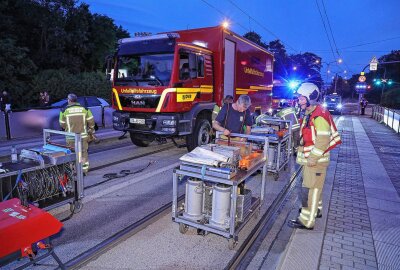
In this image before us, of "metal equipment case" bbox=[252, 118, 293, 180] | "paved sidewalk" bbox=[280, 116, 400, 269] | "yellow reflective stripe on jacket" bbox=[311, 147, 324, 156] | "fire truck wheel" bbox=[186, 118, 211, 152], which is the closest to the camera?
"paved sidewalk" bbox=[280, 116, 400, 269]

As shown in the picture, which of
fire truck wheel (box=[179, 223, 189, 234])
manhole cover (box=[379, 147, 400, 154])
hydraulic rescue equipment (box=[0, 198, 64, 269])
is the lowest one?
fire truck wheel (box=[179, 223, 189, 234])

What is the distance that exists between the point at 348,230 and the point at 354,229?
4.9 inches

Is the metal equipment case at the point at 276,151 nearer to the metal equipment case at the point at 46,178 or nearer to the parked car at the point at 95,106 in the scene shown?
the metal equipment case at the point at 46,178

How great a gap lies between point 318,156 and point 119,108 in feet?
20.2

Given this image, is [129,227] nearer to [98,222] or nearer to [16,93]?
[98,222]

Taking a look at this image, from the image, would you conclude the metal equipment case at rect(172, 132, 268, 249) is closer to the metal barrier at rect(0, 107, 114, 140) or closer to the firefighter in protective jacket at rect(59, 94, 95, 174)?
the firefighter in protective jacket at rect(59, 94, 95, 174)

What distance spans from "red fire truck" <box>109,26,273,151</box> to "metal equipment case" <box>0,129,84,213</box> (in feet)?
11.2

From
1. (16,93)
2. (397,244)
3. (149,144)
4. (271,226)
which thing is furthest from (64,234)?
(16,93)

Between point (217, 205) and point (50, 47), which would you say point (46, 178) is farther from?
point (50, 47)

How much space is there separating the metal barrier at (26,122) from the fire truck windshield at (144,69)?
16.7 ft

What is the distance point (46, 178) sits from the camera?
4434mm

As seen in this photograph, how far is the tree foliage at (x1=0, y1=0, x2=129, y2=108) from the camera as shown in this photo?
22.9 metres

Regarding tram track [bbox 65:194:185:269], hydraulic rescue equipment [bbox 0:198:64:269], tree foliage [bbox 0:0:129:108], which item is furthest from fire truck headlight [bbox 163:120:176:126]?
tree foliage [bbox 0:0:129:108]

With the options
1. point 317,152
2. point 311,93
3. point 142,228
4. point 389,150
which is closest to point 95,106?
point 142,228
